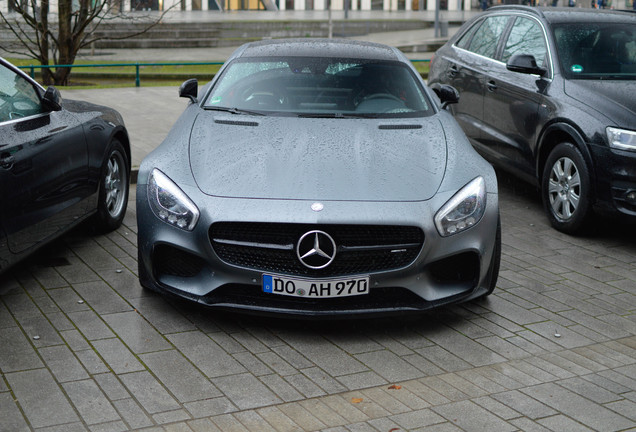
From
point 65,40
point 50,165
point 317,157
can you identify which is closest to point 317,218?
point 317,157

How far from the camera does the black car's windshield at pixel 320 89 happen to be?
6.18 meters

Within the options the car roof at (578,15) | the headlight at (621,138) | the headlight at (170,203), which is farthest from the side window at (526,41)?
the headlight at (170,203)

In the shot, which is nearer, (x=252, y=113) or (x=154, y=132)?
(x=252, y=113)

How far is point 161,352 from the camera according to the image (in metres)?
4.71

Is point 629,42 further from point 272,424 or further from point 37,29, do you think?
point 37,29

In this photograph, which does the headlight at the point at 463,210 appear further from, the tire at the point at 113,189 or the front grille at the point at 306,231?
the tire at the point at 113,189

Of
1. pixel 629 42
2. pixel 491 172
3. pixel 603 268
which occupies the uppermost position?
pixel 629 42

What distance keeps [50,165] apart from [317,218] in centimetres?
206

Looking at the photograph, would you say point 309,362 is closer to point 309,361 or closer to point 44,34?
point 309,361

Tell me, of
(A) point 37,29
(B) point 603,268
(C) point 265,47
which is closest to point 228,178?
(C) point 265,47

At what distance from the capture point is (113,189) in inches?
280

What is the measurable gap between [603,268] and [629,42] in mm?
2583

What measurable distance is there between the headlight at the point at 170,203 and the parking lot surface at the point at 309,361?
64 cm

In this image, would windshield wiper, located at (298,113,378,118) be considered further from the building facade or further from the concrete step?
the building facade
